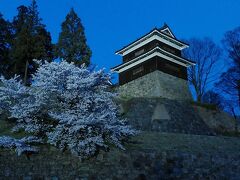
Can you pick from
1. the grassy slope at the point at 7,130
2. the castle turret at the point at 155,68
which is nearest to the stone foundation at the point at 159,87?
the castle turret at the point at 155,68

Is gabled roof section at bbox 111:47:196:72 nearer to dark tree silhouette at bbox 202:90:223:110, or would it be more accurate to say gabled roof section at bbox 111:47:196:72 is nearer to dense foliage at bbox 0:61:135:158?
dark tree silhouette at bbox 202:90:223:110

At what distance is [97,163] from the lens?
12.5 m

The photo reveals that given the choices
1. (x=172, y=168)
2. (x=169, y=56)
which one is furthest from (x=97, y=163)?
(x=169, y=56)

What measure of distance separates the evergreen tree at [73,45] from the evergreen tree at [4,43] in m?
5.45

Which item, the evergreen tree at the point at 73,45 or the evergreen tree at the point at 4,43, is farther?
the evergreen tree at the point at 4,43

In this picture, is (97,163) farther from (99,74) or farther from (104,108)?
(99,74)

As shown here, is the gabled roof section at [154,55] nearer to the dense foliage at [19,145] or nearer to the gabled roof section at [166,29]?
the gabled roof section at [166,29]

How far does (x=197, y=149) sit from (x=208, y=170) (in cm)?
138

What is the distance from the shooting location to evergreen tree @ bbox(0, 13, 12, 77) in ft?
100

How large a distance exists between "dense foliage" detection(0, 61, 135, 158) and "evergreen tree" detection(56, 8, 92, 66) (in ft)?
46.7

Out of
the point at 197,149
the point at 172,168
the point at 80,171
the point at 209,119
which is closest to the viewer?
the point at 80,171

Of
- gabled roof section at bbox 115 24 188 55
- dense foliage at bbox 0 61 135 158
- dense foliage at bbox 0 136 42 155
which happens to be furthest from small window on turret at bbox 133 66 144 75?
dense foliage at bbox 0 136 42 155

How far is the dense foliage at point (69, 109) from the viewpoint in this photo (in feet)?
40.0

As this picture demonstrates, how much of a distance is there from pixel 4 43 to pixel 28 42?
4336mm
